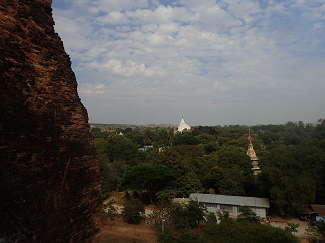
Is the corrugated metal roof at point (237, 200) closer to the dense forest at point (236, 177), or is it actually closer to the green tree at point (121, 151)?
the dense forest at point (236, 177)

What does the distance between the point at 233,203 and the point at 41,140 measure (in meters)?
15.8

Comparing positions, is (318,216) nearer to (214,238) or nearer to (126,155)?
(214,238)

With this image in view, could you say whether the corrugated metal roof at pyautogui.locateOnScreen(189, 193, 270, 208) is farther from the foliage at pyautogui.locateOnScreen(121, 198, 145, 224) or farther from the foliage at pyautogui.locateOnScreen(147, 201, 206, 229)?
the foliage at pyautogui.locateOnScreen(121, 198, 145, 224)

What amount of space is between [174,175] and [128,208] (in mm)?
5868

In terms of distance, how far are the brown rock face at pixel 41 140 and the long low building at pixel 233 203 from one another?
13.0 meters

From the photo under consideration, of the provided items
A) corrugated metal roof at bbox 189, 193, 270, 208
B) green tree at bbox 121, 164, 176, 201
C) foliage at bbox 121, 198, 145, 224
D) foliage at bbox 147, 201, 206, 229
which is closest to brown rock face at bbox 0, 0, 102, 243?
foliage at bbox 147, 201, 206, 229

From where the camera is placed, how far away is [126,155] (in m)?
30.8

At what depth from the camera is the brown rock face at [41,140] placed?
3029mm

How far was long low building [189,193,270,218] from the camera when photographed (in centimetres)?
1496

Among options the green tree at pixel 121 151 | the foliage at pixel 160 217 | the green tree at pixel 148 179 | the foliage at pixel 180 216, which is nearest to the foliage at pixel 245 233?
the foliage at pixel 180 216

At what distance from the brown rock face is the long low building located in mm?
12990

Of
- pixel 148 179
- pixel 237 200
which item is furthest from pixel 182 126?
pixel 237 200

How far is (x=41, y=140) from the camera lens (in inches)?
138

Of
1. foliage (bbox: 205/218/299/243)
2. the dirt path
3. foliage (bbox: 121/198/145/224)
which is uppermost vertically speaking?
foliage (bbox: 205/218/299/243)
